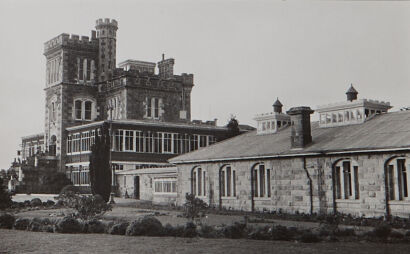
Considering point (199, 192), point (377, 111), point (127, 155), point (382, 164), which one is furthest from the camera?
point (127, 155)

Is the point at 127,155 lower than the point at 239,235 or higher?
higher

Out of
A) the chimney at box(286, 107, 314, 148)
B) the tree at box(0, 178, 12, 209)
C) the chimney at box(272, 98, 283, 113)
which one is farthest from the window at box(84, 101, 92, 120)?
the chimney at box(286, 107, 314, 148)

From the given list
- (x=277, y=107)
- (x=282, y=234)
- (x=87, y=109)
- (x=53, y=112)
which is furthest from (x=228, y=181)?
(x=53, y=112)

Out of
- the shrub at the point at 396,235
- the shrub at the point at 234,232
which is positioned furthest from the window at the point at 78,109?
the shrub at the point at 396,235

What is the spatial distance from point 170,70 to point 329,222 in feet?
159

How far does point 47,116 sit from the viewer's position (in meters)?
61.2

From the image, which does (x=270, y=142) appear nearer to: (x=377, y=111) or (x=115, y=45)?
(x=377, y=111)

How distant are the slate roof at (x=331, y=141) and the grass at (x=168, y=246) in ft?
28.7

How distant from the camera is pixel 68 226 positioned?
19.3m

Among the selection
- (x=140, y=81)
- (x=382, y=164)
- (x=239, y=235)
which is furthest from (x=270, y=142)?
(x=140, y=81)

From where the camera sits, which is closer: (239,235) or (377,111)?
(239,235)

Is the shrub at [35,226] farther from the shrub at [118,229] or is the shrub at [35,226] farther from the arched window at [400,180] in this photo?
the arched window at [400,180]

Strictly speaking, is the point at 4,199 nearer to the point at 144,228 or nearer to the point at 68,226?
the point at 68,226

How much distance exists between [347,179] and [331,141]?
243cm
